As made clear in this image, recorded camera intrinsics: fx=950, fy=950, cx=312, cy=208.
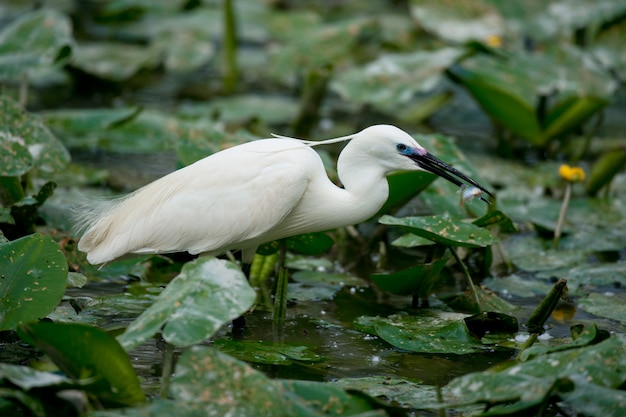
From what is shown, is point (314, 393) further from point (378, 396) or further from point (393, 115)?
point (393, 115)

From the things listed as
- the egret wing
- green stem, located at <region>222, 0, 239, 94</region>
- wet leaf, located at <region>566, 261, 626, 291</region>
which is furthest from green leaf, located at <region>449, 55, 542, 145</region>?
the egret wing

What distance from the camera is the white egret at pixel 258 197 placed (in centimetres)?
378

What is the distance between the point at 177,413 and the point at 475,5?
5.97 meters

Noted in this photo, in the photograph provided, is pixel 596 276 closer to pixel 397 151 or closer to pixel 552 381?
pixel 397 151

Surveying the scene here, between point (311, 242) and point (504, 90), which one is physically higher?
point (504, 90)

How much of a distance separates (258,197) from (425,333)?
3.00 ft

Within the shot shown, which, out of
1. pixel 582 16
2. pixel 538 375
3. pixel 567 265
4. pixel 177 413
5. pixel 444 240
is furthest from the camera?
pixel 582 16

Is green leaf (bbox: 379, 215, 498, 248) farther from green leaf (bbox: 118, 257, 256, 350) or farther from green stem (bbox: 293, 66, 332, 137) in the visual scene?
green stem (bbox: 293, 66, 332, 137)

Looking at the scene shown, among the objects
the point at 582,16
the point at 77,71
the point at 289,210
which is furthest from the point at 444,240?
the point at 77,71

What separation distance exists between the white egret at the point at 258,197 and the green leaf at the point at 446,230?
7.2 inches

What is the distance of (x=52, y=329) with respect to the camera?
2859mm

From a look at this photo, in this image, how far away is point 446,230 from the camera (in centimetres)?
405

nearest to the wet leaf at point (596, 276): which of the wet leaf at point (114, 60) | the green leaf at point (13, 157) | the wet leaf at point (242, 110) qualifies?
the green leaf at point (13, 157)

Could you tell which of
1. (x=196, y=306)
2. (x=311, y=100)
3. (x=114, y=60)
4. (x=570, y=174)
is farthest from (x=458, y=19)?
(x=196, y=306)
